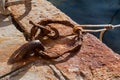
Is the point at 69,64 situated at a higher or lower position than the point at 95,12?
higher

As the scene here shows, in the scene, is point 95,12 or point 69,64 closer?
point 69,64

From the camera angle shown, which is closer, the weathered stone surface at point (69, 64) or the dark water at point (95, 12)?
the weathered stone surface at point (69, 64)

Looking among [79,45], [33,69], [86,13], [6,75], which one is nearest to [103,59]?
→ [79,45]

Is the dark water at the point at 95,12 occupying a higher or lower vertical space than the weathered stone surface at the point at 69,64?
lower

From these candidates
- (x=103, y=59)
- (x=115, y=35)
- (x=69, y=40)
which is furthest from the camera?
(x=115, y=35)

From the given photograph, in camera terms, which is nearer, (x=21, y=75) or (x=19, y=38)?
(x=21, y=75)

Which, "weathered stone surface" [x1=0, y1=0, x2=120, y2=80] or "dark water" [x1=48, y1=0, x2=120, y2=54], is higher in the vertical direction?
"weathered stone surface" [x1=0, y1=0, x2=120, y2=80]

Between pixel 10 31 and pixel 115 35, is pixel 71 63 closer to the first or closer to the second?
pixel 10 31

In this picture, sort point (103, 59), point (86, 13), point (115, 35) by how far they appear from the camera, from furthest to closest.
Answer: point (86, 13) < point (115, 35) < point (103, 59)
